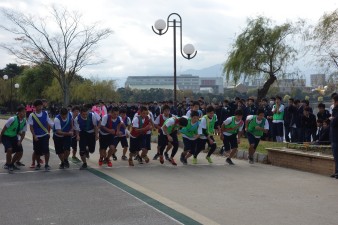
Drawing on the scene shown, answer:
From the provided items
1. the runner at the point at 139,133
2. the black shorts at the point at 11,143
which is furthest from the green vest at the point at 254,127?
the black shorts at the point at 11,143

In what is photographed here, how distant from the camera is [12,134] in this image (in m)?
12.2

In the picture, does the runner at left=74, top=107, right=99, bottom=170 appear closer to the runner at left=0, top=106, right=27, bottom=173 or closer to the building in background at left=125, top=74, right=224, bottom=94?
the runner at left=0, top=106, right=27, bottom=173

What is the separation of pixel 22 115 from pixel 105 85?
47.7 meters

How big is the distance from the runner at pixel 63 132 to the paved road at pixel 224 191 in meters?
0.74

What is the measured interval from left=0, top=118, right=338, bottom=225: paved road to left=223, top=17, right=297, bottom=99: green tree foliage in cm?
1648

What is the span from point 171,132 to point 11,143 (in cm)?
418

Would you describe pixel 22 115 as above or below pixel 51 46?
below

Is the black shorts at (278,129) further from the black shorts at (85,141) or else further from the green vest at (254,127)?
the black shorts at (85,141)

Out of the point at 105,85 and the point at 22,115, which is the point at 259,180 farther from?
the point at 105,85

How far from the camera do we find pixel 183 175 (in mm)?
11414

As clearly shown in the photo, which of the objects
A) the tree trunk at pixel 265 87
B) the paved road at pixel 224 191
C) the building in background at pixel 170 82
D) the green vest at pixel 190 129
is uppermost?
the building in background at pixel 170 82

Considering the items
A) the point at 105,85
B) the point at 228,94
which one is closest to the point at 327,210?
the point at 228,94

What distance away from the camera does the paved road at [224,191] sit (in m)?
7.36

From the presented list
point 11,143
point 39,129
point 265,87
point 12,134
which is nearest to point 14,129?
point 12,134
